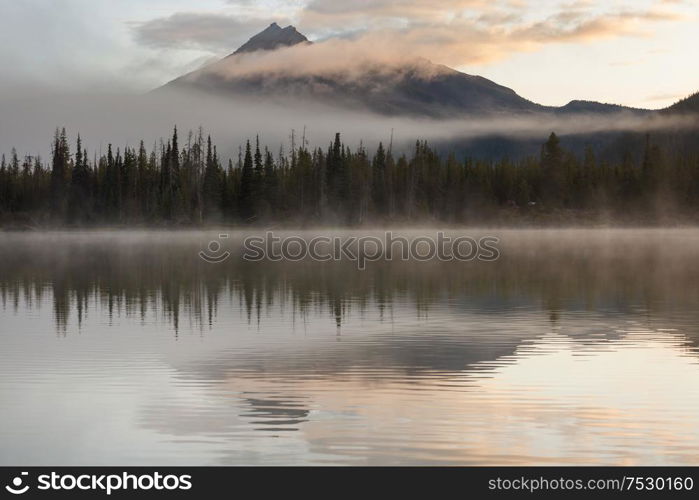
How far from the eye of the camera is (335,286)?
48.8m

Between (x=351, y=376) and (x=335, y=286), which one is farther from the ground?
(x=351, y=376)

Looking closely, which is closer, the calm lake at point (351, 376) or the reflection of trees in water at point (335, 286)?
the calm lake at point (351, 376)

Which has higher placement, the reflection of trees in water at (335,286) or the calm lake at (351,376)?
the calm lake at (351,376)

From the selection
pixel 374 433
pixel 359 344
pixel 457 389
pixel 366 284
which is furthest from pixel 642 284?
pixel 374 433

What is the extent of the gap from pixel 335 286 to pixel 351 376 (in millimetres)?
26201

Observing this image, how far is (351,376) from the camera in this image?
891 inches

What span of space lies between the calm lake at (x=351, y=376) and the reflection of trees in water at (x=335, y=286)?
0.30 metres

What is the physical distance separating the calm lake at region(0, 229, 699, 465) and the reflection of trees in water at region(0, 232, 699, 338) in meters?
0.30

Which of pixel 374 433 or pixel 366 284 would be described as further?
pixel 366 284

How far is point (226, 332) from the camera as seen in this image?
30969 millimetres

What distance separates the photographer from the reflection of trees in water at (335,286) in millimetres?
38625

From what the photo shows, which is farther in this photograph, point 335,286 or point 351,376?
point 335,286

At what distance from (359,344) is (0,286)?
26.5 meters
